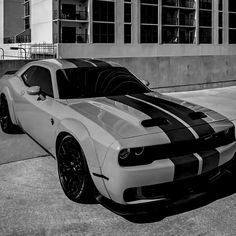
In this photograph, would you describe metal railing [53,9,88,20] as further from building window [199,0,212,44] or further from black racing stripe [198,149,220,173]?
black racing stripe [198,149,220,173]

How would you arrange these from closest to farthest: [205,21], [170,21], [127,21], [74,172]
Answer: [74,172]
[127,21]
[170,21]
[205,21]

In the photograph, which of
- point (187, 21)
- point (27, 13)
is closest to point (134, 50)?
point (187, 21)

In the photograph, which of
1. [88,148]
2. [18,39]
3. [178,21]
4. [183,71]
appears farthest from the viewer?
[18,39]

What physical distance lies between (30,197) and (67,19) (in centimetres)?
4842

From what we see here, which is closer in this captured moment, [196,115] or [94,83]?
[196,115]

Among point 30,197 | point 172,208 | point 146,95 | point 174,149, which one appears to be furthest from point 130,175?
point 146,95

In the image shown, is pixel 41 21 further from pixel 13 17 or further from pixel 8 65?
pixel 8 65

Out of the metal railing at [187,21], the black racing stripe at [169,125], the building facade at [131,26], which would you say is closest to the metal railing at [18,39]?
the building facade at [131,26]

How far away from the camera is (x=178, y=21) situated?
59.2m

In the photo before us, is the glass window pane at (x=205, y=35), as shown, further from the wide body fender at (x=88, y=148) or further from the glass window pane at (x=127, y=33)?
the wide body fender at (x=88, y=148)

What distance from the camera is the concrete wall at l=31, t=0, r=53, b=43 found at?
52.3m

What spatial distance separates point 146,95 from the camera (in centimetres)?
465

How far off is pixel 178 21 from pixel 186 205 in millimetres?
58349

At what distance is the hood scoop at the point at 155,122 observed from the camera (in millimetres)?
3507
